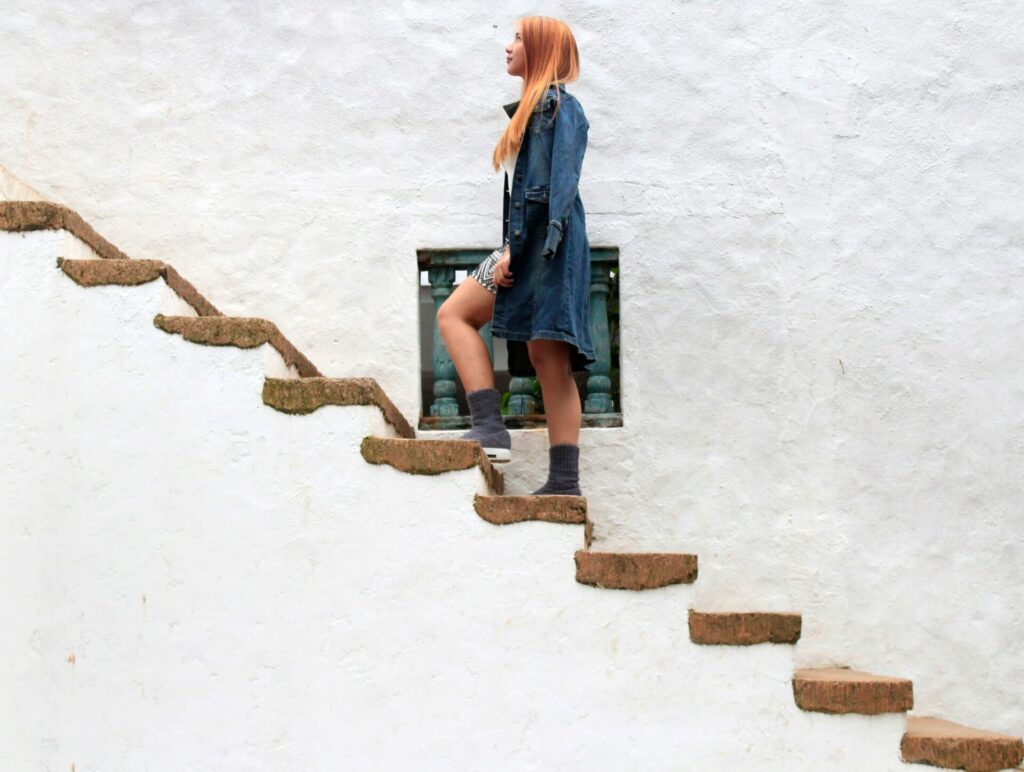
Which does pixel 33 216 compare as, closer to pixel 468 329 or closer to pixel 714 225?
pixel 468 329

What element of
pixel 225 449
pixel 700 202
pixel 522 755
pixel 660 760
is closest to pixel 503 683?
pixel 522 755

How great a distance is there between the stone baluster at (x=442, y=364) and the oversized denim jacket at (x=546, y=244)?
0.67 metres

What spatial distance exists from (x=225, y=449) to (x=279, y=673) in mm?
749

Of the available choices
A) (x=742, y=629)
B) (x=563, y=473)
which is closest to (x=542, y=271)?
(x=563, y=473)

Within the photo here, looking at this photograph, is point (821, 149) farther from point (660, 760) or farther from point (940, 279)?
point (660, 760)

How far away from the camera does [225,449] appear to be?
5.41 m

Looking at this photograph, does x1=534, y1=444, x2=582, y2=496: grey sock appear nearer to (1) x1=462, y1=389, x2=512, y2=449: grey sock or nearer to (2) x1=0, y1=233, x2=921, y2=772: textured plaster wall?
(1) x1=462, y1=389, x2=512, y2=449: grey sock

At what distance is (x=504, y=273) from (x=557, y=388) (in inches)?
17.7

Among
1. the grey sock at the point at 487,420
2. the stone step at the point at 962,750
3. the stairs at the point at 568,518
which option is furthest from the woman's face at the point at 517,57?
the stone step at the point at 962,750

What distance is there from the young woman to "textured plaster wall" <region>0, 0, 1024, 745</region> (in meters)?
0.46

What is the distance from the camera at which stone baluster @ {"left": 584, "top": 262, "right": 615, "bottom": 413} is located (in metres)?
6.47

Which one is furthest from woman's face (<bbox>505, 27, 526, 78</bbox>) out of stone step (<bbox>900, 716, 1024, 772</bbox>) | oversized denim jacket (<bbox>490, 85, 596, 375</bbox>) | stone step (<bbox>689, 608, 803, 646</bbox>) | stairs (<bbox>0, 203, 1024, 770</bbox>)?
stone step (<bbox>900, 716, 1024, 772</bbox>)

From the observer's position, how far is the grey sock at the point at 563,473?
19.2 ft

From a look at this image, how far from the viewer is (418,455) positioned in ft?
17.5
